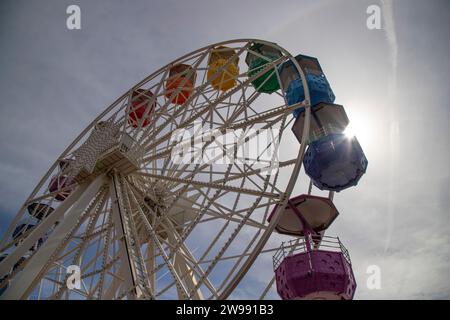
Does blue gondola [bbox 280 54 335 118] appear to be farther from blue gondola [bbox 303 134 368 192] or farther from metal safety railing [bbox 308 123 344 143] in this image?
blue gondola [bbox 303 134 368 192]

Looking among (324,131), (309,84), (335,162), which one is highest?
(309,84)

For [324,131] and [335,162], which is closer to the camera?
[335,162]

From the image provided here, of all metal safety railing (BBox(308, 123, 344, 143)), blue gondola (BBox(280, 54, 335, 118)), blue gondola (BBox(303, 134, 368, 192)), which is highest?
blue gondola (BBox(280, 54, 335, 118))

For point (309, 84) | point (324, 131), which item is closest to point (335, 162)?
point (324, 131)

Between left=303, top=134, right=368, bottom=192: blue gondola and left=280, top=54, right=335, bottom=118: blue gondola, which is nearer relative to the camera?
left=303, top=134, right=368, bottom=192: blue gondola

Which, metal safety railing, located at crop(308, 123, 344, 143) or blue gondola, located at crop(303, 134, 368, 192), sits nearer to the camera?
blue gondola, located at crop(303, 134, 368, 192)

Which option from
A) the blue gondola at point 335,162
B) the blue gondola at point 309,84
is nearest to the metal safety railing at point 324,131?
the blue gondola at point 335,162

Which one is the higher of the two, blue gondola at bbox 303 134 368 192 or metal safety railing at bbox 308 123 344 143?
metal safety railing at bbox 308 123 344 143

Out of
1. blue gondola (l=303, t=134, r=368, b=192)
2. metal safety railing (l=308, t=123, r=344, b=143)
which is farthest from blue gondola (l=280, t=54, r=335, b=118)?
blue gondola (l=303, t=134, r=368, b=192)

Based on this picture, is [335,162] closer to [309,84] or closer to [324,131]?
[324,131]

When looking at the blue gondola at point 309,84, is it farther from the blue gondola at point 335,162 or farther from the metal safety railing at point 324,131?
the blue gondola at point 335,162

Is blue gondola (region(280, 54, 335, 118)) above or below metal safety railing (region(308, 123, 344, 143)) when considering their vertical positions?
above
